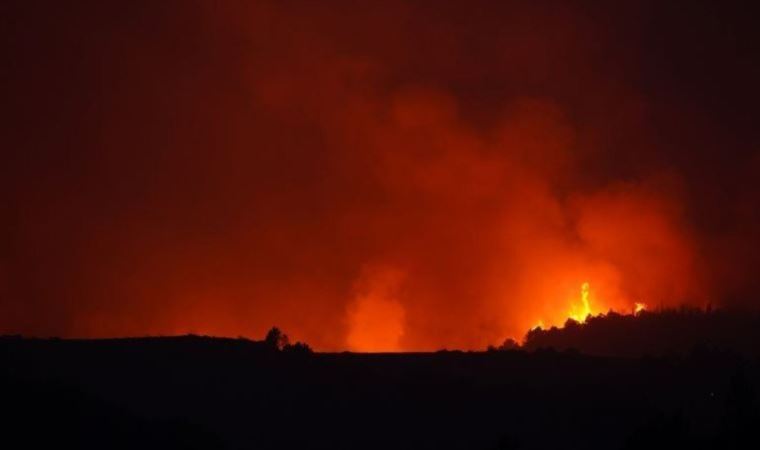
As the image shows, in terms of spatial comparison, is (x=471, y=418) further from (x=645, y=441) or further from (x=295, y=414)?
(x=645, y=441)

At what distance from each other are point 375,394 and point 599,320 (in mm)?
68808

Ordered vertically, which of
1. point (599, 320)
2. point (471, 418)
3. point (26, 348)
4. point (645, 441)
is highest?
point (599, 320)

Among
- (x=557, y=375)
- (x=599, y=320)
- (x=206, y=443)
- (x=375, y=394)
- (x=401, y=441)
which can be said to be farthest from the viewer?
(x=599, y=320)

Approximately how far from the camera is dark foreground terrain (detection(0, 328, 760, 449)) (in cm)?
9000

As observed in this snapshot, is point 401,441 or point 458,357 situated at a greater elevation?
point 458,357

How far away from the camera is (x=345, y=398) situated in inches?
Answer: 4188

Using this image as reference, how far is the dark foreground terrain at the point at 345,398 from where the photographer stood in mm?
90000

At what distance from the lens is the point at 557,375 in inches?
4611

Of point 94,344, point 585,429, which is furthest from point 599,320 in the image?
point 94,344

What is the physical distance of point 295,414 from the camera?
102 metres

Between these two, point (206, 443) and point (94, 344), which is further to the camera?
point (94, 344)

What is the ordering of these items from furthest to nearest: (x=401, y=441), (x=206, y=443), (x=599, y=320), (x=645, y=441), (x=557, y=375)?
(x=599, y=320) < (x=557, y=375) < (x=401, y=441) < (x=206, y=443) < (x=645, y=441)

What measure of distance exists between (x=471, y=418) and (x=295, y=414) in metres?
14.9

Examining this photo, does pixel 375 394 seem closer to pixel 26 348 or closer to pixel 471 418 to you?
pixel 471 418
